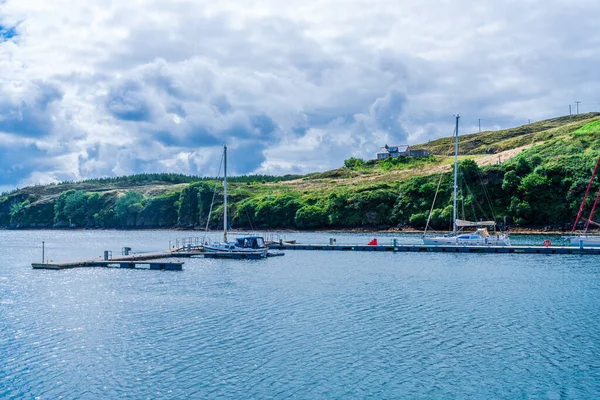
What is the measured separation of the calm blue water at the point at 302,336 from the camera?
950 inches

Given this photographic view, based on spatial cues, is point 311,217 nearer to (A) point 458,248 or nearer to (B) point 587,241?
(A) point 458,248

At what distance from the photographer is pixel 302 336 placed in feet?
103

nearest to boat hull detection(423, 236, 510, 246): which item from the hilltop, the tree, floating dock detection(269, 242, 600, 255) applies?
floating dock detection(269, 242, 600, 255)

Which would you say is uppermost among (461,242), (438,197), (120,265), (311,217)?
(438,197)

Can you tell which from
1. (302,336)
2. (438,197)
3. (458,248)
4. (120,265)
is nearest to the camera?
(302,336)

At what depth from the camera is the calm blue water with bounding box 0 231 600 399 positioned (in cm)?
2414

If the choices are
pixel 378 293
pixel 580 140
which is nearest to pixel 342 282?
pixel 378 293

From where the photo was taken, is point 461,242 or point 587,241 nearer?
point 587,241

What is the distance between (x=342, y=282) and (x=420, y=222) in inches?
3376

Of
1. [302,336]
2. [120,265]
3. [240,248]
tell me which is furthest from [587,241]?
[302,336]

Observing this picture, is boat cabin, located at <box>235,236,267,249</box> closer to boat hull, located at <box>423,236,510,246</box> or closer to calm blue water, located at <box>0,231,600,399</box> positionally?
calm blue water, located at <box>0,231,600,399</box>

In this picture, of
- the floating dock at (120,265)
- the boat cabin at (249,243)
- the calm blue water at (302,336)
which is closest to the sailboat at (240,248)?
the boat cabin at (249,243)

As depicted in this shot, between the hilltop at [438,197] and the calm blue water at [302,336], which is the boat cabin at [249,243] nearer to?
the calm blue water at [302,336]

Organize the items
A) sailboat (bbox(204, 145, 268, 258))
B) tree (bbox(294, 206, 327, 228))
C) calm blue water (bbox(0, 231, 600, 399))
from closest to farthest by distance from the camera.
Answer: calm blue water (bbox(0, 231, 600, 399)) → sailboat (bbox(204, 145, 268, 258)) → tree (bbox(294, 206, 327, 228))
